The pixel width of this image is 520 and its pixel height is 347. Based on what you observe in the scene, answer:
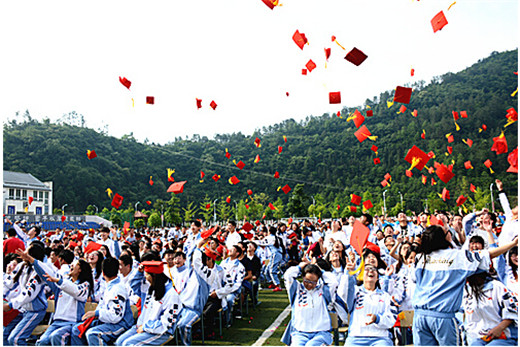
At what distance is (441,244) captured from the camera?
3.99 metres

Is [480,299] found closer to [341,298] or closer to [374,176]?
[341,298]

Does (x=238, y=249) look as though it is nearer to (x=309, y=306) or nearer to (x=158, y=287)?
(x=158, y=287)

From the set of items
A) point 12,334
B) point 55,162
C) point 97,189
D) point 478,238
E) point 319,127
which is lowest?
→ point 12,334

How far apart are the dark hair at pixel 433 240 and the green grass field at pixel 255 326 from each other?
3.11 m

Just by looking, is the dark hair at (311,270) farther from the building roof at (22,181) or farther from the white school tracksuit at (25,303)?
the building roof at (22,181)

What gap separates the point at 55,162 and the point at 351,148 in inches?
1941

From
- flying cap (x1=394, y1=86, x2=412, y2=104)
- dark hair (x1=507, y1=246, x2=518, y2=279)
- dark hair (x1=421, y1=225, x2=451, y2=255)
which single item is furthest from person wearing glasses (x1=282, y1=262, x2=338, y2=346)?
flying cap (x1=394, y1=86, x2=412, y2=104)

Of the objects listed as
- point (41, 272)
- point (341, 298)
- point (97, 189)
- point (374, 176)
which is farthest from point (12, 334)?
point (374, 176)

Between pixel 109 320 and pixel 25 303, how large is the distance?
1.26 m

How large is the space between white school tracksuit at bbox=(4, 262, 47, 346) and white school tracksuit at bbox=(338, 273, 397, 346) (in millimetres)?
3735

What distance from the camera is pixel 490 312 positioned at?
3.93 meters

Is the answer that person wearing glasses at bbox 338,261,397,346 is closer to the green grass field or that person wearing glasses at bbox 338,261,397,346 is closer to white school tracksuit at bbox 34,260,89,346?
the green grass field

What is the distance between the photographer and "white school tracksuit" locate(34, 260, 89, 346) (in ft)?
17.1

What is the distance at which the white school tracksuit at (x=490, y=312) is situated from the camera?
12.6 feet
